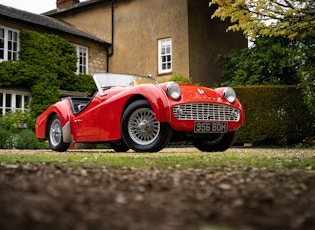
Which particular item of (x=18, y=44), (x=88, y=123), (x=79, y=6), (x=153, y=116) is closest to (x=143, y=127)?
(x=153, y=116)


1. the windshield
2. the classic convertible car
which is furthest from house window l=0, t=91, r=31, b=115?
the windshield

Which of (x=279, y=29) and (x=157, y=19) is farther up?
(x=157, y=19)

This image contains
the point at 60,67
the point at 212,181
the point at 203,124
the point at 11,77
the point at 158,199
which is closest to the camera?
the point at 158,199

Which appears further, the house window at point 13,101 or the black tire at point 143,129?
the house window at point 13,101

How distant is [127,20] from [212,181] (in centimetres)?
1811

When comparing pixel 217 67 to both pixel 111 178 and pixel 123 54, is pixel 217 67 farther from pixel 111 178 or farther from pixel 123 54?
pixel 111 178

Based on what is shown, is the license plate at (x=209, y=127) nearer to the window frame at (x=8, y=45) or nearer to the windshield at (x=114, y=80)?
the windshield at (x=114, y=80)

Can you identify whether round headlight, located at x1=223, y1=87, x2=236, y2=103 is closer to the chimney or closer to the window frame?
the window frame

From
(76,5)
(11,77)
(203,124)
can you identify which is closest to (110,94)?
(203,124)

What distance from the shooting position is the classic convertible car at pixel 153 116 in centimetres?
591

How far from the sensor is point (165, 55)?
18734 mm

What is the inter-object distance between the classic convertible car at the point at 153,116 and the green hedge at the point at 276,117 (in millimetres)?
3756

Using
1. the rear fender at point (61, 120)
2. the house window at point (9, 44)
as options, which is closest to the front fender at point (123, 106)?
the rear fender at point (61, 120)

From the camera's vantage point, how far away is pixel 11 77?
15.0m
